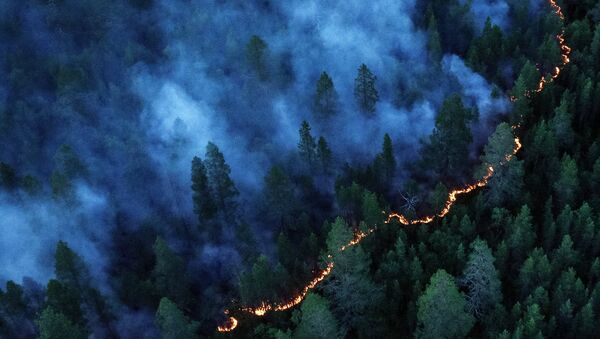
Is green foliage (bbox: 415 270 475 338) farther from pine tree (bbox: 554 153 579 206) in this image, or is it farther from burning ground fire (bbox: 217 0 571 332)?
pine tree (bbox: 554 153 579 206)

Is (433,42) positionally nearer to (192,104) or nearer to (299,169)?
(299,169)

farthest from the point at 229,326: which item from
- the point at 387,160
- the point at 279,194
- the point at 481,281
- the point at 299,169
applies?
the point at 481,281

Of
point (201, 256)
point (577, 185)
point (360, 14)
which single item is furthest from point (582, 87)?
point (201, 256)

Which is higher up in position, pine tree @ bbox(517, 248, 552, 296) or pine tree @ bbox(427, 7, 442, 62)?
pine tree @ bbox(427, 7, 442, 62)

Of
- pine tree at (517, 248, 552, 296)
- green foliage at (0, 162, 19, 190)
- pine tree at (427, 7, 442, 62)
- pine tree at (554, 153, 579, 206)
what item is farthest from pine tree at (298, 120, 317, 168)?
green foliage at (0, 162, 19, 190)

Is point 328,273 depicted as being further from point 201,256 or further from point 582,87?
point 582,87
